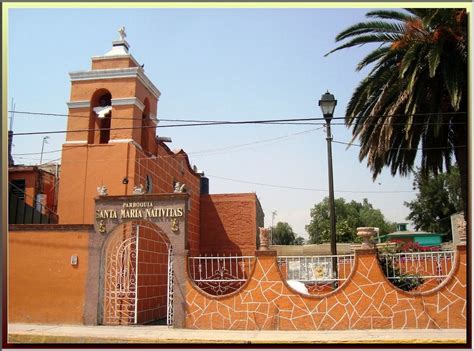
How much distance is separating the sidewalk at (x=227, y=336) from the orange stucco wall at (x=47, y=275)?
0.89 metres

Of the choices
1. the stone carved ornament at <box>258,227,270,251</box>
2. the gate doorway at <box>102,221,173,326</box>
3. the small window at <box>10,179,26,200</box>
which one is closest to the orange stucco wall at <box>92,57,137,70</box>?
the gate doorway at <box>102,221,173,326</box>

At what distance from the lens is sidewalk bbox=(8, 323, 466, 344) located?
9906mm

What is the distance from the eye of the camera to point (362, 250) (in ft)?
37.8

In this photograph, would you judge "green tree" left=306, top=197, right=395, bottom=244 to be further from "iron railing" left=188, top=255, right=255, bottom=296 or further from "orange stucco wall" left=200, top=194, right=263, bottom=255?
"iron railing" left=188, top=255, right=255, bottom=296

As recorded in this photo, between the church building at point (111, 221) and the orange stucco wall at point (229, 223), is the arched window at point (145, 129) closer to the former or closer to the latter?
the church building at point (111, 221)

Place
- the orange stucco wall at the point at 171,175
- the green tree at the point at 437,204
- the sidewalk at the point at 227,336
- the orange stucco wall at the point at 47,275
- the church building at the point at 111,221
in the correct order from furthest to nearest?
the green tree at the point at 437,204 < the orange stucco wall at the point at 171,175 < the orange stucco wall at the point at 47,275 < the church building at the point at 111,221 < the sidewalk at the point at 227,336

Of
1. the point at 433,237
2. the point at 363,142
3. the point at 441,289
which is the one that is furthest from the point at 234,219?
the point at 433,237

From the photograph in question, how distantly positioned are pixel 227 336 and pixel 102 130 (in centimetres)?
758

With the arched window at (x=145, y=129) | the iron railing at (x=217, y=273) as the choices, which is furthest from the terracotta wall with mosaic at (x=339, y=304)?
the arched window at (x=145, y=129)

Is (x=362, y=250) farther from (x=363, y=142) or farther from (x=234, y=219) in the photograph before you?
(x=234, y=219)

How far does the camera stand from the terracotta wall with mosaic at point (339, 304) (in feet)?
36.8

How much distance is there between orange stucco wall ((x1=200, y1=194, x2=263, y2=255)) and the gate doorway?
6397 mm

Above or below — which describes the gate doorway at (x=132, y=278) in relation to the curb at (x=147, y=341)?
above

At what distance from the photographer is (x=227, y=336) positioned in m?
10.7
